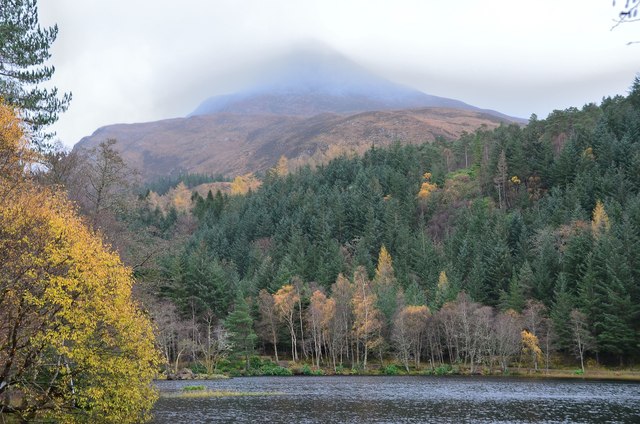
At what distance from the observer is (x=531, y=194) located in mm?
170250

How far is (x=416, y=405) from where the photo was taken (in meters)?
50.6

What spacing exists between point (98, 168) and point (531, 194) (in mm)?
146654

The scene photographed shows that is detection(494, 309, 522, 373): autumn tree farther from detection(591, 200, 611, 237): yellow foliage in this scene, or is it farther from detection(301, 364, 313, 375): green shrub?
detection(301, 364, 313, 375): green shrub

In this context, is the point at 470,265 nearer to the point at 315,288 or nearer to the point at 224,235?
the point at 315,288

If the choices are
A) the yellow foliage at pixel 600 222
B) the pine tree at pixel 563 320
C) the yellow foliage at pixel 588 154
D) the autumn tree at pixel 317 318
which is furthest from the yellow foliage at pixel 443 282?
the yellow foliage at pixel 588 154

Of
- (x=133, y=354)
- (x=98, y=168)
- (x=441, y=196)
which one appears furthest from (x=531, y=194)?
(x=133, y=354)

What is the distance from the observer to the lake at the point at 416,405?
42.7 metres

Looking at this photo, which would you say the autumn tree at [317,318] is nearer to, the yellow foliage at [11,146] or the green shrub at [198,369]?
the green shrub at [198,369]

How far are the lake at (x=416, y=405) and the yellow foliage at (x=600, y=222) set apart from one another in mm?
47694

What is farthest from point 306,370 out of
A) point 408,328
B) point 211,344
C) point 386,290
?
point 386,290

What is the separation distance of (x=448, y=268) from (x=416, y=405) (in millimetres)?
83401

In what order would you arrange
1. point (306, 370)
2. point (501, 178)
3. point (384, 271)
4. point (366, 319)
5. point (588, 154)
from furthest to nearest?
point (501, 178) < point (588, 154) < point (384, 271) < point (366, 319) < point (306, 370)

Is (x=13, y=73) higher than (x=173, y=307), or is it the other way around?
(x=13, y=73)

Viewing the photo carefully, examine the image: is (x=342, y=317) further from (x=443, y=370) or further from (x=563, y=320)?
(x=563, y=320)
